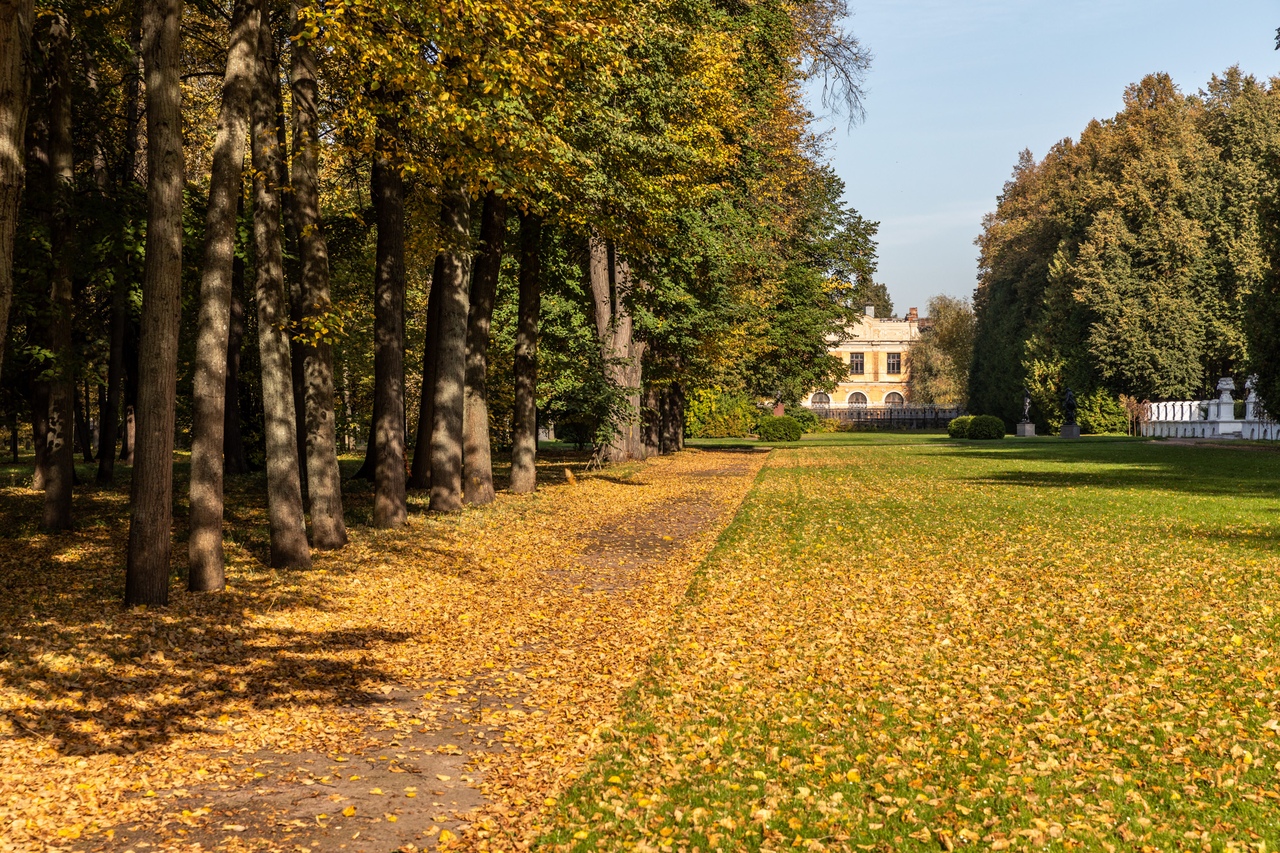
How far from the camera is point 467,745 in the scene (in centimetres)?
676

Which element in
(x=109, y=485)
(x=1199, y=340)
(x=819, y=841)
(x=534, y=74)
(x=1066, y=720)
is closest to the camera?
(x=819, y=841)

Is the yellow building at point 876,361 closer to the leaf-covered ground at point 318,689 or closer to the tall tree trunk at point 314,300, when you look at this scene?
the leaf-covered ground at point 318,689

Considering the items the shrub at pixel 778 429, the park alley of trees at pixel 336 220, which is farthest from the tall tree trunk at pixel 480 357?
the shrub at pixel 778 429

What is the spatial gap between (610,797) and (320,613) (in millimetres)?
5445

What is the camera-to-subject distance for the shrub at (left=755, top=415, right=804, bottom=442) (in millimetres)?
56531

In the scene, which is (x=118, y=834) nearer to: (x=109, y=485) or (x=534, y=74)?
(x=534, y=74)

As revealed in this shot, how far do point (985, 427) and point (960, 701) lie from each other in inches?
2145

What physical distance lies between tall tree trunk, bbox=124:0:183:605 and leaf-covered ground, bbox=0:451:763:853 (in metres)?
0.59

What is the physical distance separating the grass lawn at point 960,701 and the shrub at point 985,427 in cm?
4433

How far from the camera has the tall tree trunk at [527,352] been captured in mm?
20375

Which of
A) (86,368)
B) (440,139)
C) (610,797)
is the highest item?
(440,139)

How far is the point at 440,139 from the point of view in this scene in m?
13.0

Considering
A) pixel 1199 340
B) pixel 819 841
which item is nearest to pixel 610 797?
pixel 819 841

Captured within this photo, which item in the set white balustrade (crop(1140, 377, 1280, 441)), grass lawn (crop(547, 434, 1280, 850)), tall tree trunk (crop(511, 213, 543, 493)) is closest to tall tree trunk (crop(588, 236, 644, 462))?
tall tree trunk (crop(511, 213, 543, 493))
